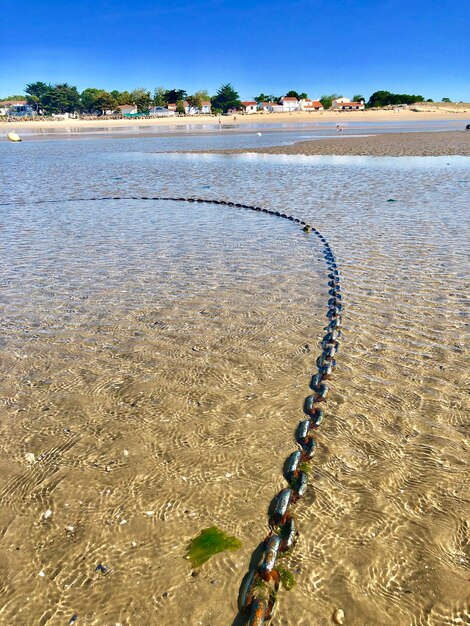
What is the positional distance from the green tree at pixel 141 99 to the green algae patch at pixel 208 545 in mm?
175584

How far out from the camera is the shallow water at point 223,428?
2814 millimetres

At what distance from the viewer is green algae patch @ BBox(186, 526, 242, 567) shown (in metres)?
2.97

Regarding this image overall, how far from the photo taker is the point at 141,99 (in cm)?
15962

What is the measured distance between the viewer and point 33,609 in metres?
2.70

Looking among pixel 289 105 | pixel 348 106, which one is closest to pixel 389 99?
pixel 348 106

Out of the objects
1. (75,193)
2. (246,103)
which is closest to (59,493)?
(75,193)

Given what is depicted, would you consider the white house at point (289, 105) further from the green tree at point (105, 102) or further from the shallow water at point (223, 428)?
the shallow water at point (223, 428)

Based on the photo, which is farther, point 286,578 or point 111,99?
point 111,99

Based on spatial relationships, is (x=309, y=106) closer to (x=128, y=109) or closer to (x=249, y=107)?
(x=249, y=107)

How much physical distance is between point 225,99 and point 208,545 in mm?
183832

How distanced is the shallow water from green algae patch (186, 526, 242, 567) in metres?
0.05

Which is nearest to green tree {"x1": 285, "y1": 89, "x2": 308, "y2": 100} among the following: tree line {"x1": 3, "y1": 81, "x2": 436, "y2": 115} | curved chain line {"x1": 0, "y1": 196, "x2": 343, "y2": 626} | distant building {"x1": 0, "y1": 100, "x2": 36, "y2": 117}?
tree line {"x1": 3, "y1": 81, "x2": 436, "y2": 115}

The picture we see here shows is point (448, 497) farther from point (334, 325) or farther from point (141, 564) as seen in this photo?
point (334, 325)

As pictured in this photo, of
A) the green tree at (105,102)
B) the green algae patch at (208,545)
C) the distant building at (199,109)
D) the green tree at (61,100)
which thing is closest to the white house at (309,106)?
the distant building at (199,109)
